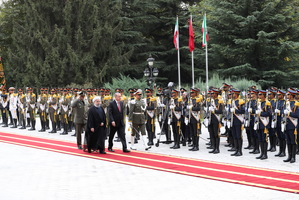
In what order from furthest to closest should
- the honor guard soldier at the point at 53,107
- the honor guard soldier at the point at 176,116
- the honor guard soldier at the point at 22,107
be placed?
1. the honor guard soldier at the point at 22,107
2. the honor guard soldier at the point at 53,107
3. the honor guard soldier at the point at 176,116

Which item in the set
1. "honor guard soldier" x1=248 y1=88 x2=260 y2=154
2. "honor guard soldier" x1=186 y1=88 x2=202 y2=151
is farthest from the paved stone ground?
"honor guard soldier" x1=186 y1=88 x2=202 y2=151

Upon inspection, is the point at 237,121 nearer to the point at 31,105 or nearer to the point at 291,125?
the point at 291,125

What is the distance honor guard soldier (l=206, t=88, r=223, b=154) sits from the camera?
42.4 ft

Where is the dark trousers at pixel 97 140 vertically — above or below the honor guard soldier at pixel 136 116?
below

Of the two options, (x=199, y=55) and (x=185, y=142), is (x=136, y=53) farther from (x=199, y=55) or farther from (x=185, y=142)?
(x=185, y=142)

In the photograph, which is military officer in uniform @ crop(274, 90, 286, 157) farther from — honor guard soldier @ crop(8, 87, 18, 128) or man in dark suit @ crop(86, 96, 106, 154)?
honor guard soldier @ crop(8, 87, 18, 128)

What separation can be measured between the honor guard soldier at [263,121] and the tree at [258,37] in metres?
21.4

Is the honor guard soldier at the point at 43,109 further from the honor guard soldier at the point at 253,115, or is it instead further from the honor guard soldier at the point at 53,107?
the honor guard soldier at the point at 253,115

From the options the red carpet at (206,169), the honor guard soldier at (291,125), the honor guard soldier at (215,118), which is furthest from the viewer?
the honor guard soldier at (215,118)

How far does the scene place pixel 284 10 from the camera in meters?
34.2

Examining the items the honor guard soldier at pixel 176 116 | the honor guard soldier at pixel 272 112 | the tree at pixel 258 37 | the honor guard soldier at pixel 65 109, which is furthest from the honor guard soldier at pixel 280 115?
the tree at pixel 258 37

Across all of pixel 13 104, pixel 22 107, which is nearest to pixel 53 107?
pixel 22 107

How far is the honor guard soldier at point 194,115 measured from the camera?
44.4ft

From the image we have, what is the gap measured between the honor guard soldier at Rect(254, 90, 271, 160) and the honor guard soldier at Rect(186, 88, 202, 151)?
2.10 metres
